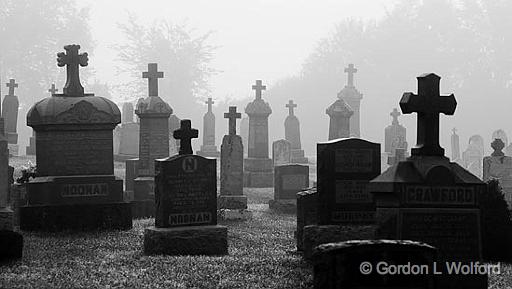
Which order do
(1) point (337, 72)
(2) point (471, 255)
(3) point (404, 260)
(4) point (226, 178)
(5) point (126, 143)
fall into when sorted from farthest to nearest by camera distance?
(1) point (337, 72)
(5) point (126, 143)
(4) point (226, 178)
(2) point (471, 255)
(3) point (404, 260)

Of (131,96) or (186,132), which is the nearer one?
(186,132)

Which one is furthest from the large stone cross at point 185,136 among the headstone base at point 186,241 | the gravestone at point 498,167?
the gravestone at point 498,167

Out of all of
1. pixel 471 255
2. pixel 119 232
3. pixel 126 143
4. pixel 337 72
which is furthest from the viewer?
pixel 337 72

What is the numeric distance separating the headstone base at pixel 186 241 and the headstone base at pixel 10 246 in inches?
82.4

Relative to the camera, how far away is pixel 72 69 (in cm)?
1898

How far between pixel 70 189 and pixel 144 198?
5.79 meters

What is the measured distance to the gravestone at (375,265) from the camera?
8625 mm

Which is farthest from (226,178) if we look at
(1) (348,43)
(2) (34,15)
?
(1) (348,43)

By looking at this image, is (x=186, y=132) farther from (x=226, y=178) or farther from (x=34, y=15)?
(x=34, y=15)

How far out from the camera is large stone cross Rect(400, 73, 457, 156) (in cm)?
1097

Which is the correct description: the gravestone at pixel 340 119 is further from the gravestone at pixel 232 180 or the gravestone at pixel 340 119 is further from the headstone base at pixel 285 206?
the headstone base at pixel 285 206

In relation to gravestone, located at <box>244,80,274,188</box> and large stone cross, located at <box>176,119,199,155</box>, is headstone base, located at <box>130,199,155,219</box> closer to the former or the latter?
large stone cross, located at <box>176,119,199,155</box>

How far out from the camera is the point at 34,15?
7112cm

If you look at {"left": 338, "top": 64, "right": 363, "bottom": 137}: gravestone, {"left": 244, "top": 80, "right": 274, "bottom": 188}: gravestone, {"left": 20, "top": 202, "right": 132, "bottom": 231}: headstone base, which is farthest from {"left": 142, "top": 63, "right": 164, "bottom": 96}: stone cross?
{"left": 338, "top": 64, "right": 363, "bottom": 137}: gravestone
